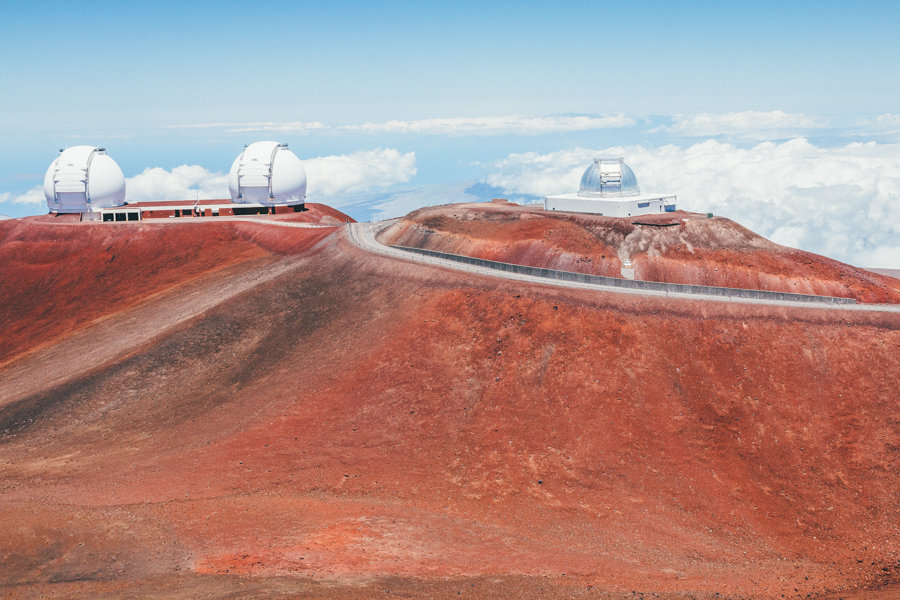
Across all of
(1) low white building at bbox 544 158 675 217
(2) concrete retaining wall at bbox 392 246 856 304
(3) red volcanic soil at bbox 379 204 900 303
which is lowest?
(2) concrete retaining wall at bbox 392 246 856 304

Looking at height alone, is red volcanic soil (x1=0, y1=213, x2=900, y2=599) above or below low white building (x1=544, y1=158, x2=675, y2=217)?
below

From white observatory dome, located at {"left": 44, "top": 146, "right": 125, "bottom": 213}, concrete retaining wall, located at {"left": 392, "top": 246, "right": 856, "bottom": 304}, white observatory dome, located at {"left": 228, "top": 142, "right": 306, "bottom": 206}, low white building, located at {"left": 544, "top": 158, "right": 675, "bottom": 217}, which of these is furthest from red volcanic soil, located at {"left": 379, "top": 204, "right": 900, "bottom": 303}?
white observatory dome, located at {"left": 44, "top": 146, "right": 125, "bottom": 213}

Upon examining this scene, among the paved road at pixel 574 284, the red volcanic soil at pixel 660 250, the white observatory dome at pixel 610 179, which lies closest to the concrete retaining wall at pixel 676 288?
the paved road at pixel 574 284

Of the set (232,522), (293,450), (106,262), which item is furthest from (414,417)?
(106,262)

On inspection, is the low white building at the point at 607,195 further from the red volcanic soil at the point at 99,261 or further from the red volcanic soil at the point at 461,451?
the red volcanic soil at the point at 99,261

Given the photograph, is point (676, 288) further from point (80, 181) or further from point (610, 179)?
point (80, 181)

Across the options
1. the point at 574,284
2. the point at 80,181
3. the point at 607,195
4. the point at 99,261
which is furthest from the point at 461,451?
the point at 80,181

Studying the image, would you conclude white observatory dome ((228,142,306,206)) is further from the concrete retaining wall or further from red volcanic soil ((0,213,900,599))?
the concrete retaining wall

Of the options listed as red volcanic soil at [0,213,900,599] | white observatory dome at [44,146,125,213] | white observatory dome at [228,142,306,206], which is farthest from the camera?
white observatory dome at [228,142,306,206]
